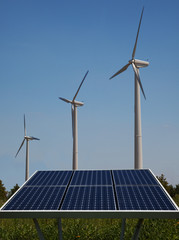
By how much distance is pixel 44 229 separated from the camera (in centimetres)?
1942

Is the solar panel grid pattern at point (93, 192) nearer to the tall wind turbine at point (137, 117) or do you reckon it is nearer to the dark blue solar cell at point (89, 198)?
the dark blue solar cell at point (89, 198)

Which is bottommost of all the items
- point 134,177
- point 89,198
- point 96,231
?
point 96,231

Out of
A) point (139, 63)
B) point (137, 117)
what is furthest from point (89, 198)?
point (139, 63)

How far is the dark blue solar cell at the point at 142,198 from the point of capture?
10.9 m

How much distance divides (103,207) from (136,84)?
24827 millimetres

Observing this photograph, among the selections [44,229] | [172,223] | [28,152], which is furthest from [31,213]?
[28,152]

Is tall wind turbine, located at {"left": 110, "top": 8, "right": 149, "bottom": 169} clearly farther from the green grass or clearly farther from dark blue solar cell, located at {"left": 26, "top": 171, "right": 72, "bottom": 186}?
dark blue solar cell, located at {"left": 26, "top": 171, "right": 72, "bottom": 186}

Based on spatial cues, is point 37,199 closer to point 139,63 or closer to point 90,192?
point 90,192

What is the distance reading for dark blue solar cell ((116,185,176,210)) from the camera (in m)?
10.9

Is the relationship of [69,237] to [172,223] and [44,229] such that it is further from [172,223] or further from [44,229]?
[172,223]

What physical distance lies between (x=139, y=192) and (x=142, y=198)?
496 mm

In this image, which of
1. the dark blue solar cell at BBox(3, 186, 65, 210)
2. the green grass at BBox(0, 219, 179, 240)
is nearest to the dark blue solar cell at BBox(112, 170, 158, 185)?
the dark blue solar cell at BBox(3, 186, 65, 210)

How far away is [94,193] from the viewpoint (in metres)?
12.0

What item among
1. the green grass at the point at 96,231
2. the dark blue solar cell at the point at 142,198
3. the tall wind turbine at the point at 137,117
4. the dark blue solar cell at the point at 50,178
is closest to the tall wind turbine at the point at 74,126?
the tall wind turbine at the point at 137,117
